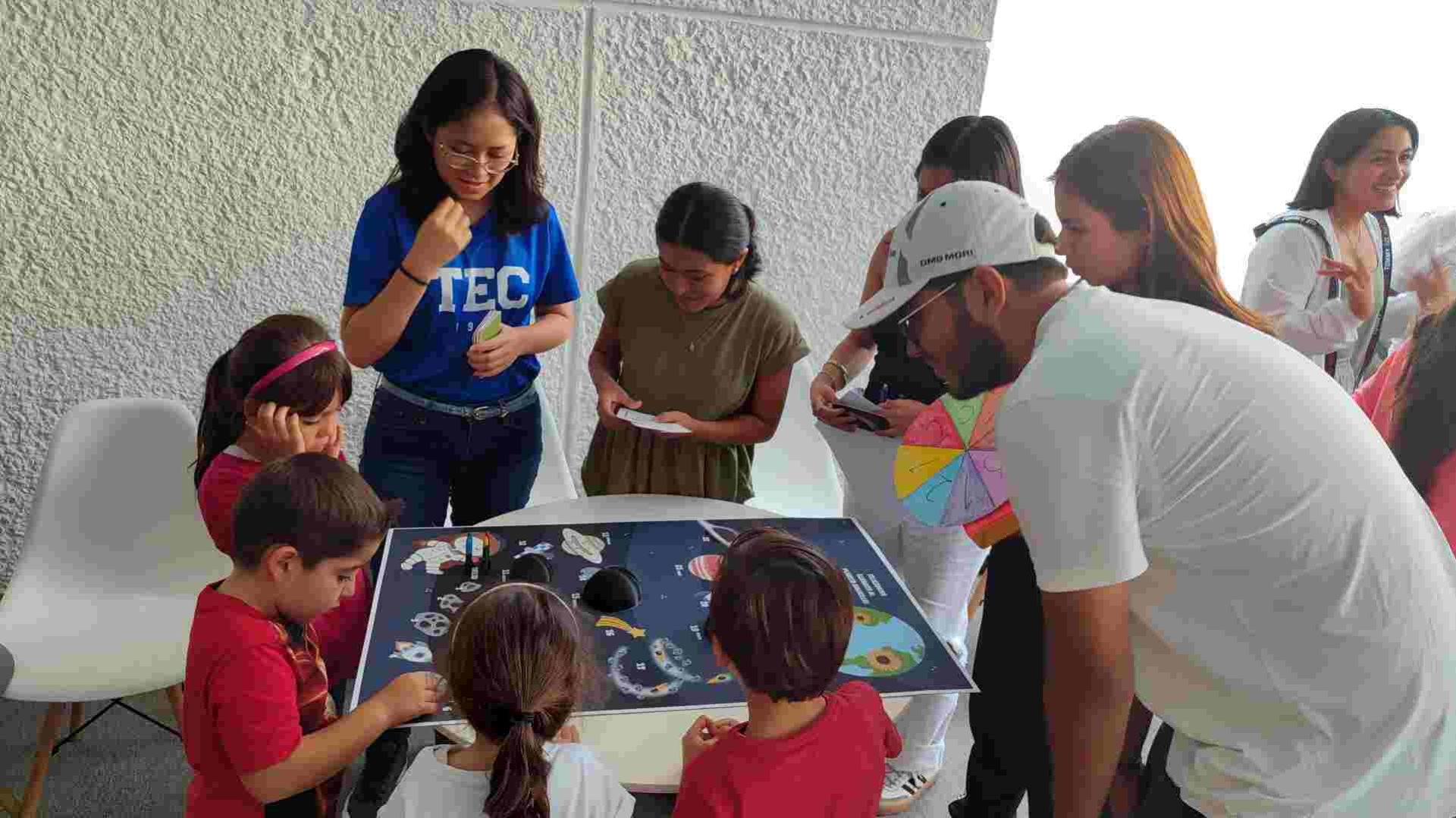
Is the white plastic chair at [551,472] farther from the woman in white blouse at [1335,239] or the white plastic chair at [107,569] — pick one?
the woman in white blouse at [1335,239]

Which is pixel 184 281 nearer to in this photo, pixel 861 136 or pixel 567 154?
pixel 567 154

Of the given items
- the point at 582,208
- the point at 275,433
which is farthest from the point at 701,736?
the point at 582,208

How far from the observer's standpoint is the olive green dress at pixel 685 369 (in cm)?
232

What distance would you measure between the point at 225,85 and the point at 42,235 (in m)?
0.62

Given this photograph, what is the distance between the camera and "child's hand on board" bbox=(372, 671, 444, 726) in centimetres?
134

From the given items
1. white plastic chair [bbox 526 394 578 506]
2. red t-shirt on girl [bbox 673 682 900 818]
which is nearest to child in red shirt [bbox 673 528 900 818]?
red t-shirt on girl [bbox 673 682 900 818]

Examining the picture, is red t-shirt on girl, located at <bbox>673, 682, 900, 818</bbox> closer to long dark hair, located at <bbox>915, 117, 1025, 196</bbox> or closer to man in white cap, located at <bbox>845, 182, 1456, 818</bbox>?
man in white cap, located at <bbox>845, 182, 1456, 818</bbox>

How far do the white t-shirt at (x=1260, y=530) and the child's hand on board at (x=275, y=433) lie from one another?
4.04 ft

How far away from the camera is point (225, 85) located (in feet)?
9.31

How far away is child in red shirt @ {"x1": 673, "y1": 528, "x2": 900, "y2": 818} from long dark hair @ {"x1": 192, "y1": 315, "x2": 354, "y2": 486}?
0.89m

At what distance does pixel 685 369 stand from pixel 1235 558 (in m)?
1.38

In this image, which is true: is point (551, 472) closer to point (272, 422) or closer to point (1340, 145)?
point (272, 422)

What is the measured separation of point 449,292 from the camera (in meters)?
2.11

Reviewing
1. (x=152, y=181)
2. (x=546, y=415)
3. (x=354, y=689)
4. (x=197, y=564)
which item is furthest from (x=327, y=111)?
(x=354, y=689)
